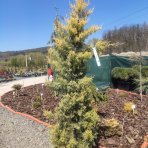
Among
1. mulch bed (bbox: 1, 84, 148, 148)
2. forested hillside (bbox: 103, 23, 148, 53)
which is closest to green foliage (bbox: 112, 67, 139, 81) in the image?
mulch bed (bbox: 1, 84, 148, 148)

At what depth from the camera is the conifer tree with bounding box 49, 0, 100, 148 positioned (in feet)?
24.6

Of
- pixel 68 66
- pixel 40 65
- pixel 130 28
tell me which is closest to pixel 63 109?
pixel 68 66

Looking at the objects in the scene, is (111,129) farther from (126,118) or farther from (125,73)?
(125,73)

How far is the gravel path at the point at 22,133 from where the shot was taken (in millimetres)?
9047

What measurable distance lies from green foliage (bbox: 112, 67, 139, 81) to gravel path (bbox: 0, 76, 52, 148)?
6.28 meters

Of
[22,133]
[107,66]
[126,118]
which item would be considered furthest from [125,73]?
[22,133]

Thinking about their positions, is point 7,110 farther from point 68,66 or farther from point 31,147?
point 68,66

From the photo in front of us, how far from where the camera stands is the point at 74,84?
752cm

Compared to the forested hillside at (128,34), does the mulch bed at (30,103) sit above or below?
below

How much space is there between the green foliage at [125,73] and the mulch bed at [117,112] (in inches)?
43.7

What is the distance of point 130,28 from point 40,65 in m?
24.2

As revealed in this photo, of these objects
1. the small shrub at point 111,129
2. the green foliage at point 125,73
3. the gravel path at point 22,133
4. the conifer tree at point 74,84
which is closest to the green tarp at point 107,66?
the green foliage at point 125,73

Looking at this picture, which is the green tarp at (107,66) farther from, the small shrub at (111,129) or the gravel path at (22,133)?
the small shrub at (111,129)

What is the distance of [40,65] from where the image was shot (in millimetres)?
56625
